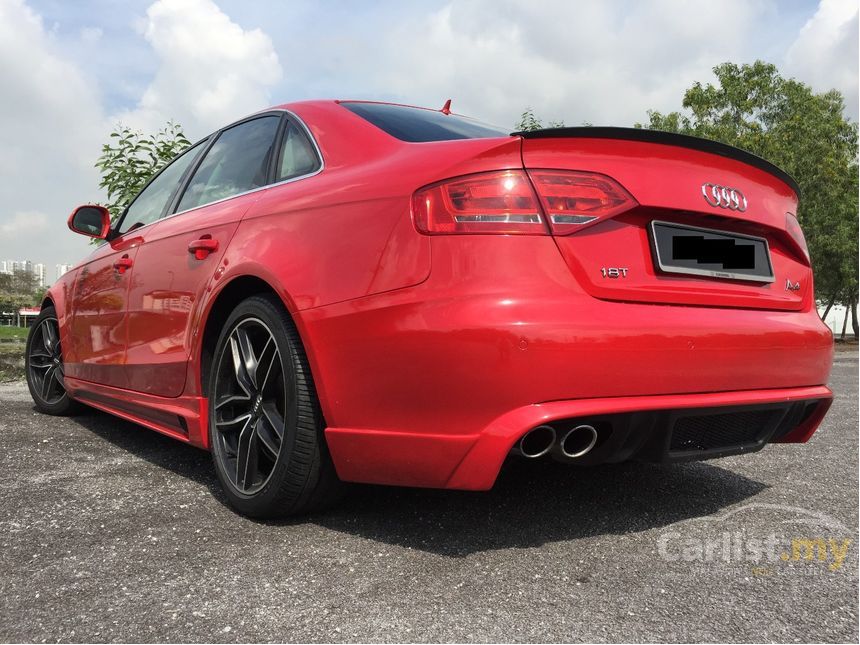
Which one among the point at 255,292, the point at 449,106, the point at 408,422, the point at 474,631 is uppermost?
the point at 449,106

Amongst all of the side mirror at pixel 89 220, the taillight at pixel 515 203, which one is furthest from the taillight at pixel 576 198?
the side mirror at pixel 89 220

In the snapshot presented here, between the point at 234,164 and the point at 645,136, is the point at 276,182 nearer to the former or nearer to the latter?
the point at 234,164

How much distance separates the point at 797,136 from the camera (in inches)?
1024

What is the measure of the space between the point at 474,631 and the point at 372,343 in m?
0.84

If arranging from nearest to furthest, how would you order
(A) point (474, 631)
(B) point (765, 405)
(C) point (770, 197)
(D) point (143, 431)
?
(A) point (474, 631) → (B) point (765, 405) → (C) point (770, 197) → (D) point (143, 431)

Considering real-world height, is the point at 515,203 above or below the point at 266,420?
above

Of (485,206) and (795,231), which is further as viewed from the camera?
(795,231)

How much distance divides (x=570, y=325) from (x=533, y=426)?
293 mm

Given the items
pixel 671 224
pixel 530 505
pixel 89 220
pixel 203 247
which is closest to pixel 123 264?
pixel 89 220

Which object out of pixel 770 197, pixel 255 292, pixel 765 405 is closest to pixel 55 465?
pixel 255 292

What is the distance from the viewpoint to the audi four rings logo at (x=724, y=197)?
2299mm

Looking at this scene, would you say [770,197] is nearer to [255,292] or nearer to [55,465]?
[255,292]

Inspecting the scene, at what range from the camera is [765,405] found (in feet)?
7.62

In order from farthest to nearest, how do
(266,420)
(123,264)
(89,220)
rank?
(89,220)
(123,264)
(266,420)
